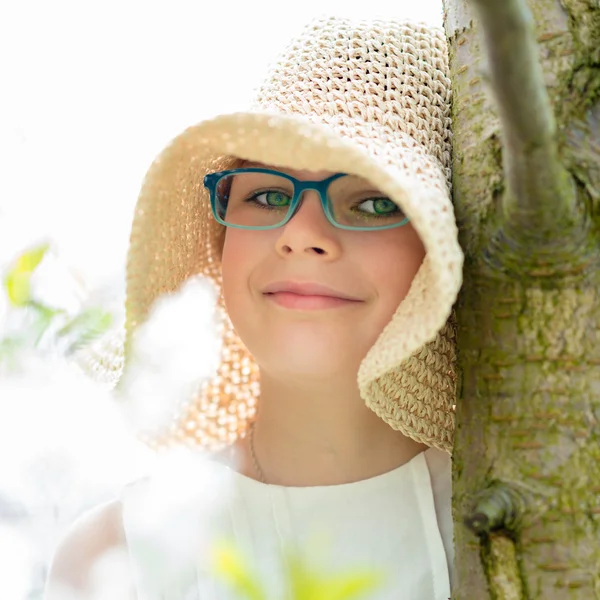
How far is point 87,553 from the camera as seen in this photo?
4.43ft

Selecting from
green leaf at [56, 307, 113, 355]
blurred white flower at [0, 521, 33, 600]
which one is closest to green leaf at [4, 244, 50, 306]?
green leaf at [56, 307, 113, 355]

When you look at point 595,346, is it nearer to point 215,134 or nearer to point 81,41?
point 215,134

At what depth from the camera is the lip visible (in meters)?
1.13

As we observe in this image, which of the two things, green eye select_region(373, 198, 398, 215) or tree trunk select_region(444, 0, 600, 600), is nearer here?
tree trunk select_region(444, 0, 600, 600)

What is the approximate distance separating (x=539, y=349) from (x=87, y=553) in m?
0.90

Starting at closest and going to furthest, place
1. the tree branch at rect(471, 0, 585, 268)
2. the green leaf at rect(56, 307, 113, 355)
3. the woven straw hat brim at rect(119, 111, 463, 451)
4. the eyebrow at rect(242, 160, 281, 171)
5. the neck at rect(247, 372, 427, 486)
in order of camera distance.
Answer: the tree branch at rect(471, 0, 585, 268) → the woven straw hat brim at rect(119, 111, 463, 451) → the green leaf at rect(56, 307, 113, 355) → the eyebrow at rect(242, 160, 281, 171) → the neck at rect(247, 372, 427, 486)

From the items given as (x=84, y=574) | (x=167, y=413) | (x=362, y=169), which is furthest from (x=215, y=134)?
(x=84, y=574)

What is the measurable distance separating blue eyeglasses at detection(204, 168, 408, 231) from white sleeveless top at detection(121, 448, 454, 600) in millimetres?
427

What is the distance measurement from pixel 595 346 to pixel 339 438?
1.89 ft

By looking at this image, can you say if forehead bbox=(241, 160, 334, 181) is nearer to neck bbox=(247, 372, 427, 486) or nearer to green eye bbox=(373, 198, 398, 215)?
green eye bbox=(373, 198, 398, 215)

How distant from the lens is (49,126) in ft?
7.59

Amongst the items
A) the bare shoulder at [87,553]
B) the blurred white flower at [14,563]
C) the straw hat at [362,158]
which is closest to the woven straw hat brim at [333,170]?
the straw hat at [362,158]

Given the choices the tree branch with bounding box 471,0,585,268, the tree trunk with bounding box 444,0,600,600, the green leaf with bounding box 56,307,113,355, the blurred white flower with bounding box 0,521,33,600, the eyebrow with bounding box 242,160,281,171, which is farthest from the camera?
the blurred white flower with bounding box 0,521,33,600

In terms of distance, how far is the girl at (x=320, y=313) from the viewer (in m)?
1.10
